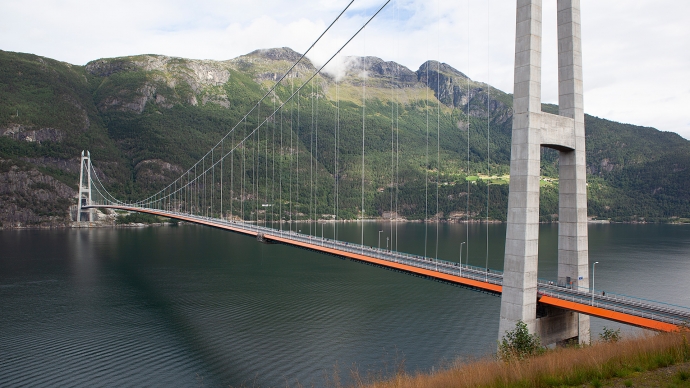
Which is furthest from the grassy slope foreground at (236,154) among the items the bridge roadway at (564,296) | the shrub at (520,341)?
the shrub at (520,341)

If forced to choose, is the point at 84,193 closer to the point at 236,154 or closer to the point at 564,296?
the point at 236,154

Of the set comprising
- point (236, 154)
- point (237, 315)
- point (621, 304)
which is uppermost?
point (236, 154)

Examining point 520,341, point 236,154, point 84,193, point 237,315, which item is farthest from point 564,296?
point 236,154

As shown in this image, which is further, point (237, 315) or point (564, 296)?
point (237, 315)

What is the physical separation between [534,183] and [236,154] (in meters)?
120

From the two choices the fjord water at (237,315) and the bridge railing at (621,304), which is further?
the fjord water at (237,315)

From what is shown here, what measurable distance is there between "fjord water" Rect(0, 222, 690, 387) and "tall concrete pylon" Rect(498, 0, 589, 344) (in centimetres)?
397

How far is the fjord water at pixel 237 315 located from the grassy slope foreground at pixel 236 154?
148ft

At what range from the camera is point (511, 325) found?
1664 cm

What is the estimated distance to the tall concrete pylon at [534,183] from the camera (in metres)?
16.5

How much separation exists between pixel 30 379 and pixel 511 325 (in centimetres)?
1828

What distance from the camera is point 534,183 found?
16641 millimetres

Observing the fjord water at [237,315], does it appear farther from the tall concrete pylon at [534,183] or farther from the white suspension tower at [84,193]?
the white suspension tower at [84,193]

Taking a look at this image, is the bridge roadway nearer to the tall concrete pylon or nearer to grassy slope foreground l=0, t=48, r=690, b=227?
the tall concrete pylon
